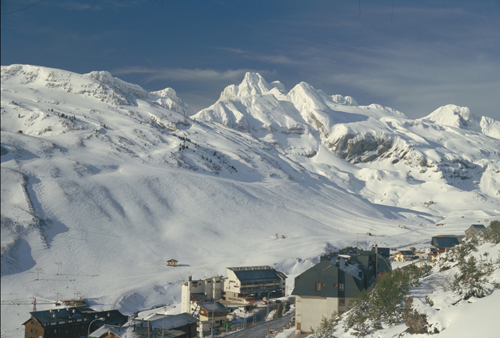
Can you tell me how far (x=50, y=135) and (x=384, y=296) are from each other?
163084 mm

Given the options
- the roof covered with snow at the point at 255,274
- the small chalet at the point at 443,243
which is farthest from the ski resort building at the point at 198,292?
the small chalet at the point at 443,243

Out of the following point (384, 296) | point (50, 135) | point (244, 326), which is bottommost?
point (244, 326)

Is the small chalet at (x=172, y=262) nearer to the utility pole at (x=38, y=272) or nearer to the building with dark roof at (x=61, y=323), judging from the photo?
the utility pole at (x=38, y=272)

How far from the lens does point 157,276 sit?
91.8m

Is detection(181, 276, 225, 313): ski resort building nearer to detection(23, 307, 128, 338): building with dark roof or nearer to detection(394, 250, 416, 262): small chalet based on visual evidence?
detection(23, 307, 128, 338): building with dark roof

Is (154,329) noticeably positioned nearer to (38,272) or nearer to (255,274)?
(255,274)

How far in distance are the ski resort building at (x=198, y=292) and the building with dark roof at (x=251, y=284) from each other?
1687 millimetres

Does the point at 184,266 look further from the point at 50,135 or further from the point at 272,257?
the point at 50,135

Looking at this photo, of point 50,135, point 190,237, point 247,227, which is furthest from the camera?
point 50,135

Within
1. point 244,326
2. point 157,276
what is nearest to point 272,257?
point 157,276

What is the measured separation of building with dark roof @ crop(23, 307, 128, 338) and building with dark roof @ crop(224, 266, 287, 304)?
2679 centimetres

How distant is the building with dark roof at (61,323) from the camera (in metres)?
55.0

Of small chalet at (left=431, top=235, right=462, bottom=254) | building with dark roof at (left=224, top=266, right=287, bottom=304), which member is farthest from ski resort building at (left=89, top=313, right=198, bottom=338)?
small chalet at (left=431, top=235, right=462, bottom=254)

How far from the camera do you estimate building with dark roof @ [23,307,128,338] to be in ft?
181
